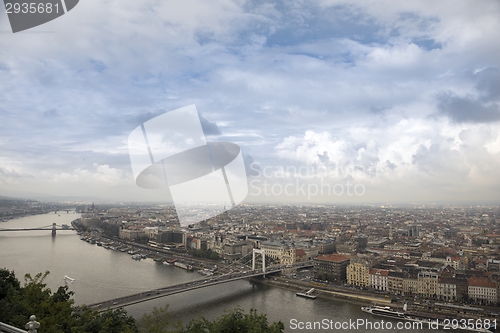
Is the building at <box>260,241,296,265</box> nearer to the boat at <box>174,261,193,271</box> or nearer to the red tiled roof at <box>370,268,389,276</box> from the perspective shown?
the boat at <box>174,261,193,271</box>

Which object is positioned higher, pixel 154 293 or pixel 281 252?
pixel 154 293

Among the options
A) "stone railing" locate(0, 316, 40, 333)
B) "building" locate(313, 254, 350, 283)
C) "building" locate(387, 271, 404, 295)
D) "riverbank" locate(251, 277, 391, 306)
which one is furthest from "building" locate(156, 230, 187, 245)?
"stone railing" locate(0, 316, 40, 333)

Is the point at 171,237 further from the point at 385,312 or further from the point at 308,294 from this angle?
the point at 385,312

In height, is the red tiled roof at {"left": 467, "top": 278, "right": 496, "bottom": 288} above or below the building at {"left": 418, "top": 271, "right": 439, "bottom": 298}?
above

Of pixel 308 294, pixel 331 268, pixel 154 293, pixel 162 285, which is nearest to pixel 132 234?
pixel 162 285

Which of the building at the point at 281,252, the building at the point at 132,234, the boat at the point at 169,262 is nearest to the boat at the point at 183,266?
the boat at the point at 169,262

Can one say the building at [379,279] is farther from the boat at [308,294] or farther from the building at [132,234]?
the building at [132,234]
